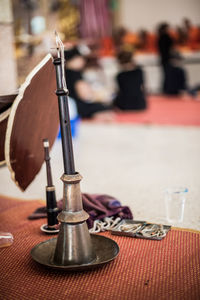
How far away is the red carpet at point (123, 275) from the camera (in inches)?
58.5

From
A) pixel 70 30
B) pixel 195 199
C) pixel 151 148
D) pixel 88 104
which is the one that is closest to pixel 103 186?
pixel 195 199

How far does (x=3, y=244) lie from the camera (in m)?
1.92

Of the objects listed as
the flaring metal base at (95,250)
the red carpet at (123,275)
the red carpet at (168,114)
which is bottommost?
the red carpet at (168,114)

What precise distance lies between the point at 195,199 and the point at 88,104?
373cm

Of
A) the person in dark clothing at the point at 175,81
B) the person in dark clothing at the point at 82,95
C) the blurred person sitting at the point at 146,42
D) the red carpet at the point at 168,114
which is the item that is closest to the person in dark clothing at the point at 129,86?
the red carpet at the point at 168,114

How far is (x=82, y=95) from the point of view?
19.8 feet

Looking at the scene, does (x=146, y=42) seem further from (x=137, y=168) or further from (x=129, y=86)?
(x=137, y=168)

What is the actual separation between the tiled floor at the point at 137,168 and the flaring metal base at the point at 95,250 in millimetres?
464

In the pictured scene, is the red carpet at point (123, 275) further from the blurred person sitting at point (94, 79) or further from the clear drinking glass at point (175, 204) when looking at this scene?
the blurred person sitting at point (94, 79)

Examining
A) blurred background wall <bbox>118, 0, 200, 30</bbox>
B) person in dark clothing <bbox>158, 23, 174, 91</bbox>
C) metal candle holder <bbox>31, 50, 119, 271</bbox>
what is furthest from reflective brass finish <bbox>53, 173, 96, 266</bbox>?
blurred background wall <bbox>118, 0, 200, 30</bbox>

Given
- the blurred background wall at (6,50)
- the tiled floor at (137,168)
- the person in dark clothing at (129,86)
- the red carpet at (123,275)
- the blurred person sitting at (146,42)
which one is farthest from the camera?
the blurred person sitting at (146,42)

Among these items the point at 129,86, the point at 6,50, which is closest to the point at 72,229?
the point at 6,50

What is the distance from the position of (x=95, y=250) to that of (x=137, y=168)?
163 centimetres

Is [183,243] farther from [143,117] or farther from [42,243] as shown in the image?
[143,117]
